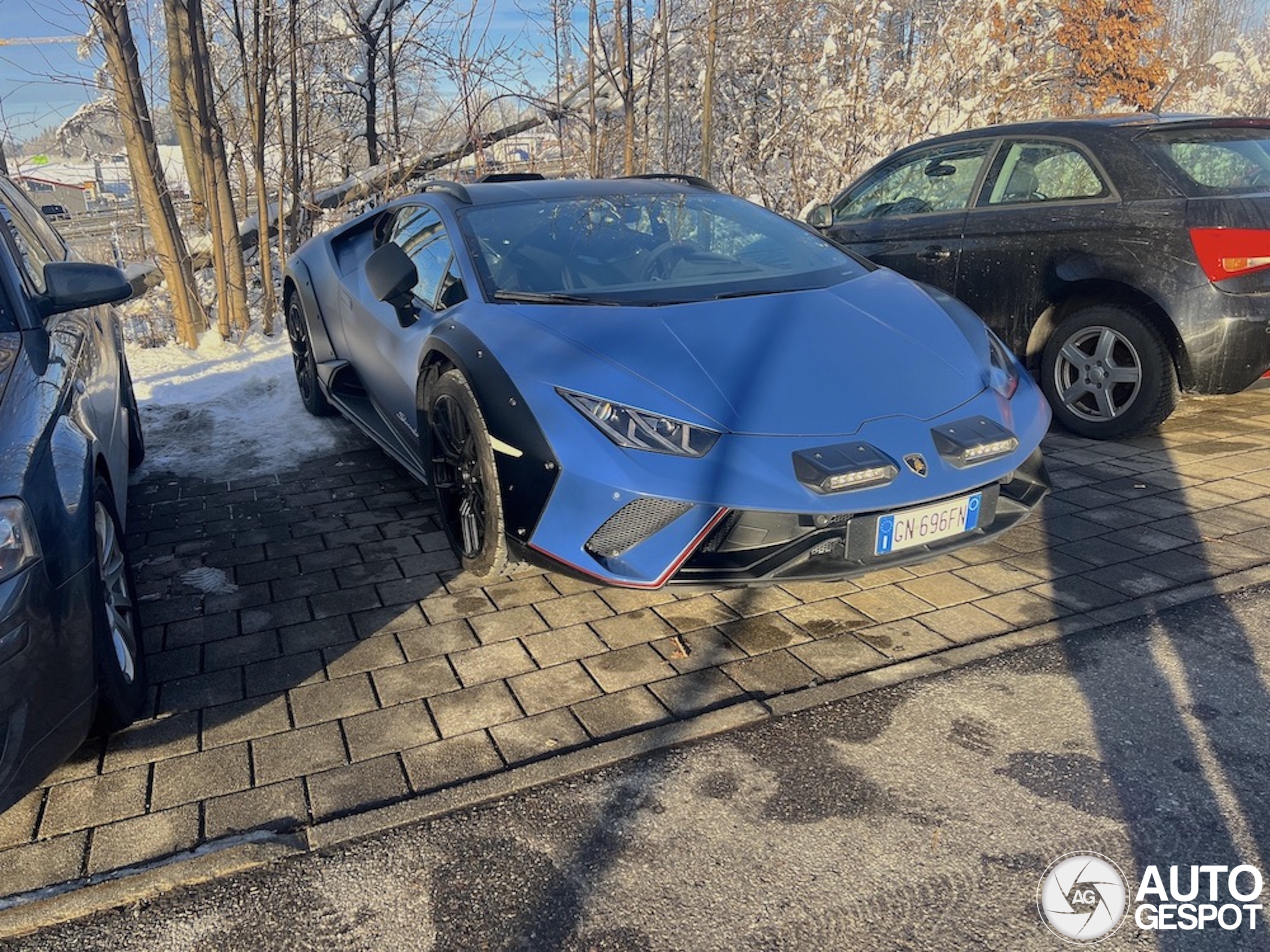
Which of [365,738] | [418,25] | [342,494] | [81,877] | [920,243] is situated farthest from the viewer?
[418,25]

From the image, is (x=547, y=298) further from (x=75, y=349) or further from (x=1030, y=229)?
(x=1030, y=229)

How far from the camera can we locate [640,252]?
12.4ft

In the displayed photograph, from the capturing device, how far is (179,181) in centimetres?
875

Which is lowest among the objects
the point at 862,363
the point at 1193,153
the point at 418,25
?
the point at 862,363

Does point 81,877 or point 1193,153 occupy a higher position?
point 1193,153

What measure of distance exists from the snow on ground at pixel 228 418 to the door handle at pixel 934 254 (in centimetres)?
347

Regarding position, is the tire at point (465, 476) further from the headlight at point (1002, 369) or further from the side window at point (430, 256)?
the headlight at point (1002, 369)

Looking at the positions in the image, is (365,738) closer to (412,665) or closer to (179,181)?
(412,665)

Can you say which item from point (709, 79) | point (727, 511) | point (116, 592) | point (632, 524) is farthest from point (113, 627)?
point (709, 79)

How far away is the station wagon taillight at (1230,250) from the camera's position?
4.22 metres

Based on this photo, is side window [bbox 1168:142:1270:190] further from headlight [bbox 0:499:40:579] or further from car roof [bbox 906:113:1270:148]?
headlight [bbox 0:499:40:579]

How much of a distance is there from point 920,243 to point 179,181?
22.8 ft

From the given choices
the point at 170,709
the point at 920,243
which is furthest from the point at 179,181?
the point at 170,709

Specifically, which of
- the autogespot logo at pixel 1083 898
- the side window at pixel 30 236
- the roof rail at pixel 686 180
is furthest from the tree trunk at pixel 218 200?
the autogespot logo at pixel 1083 898
